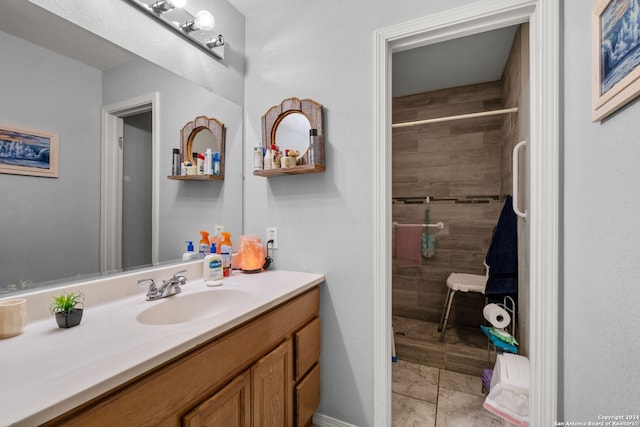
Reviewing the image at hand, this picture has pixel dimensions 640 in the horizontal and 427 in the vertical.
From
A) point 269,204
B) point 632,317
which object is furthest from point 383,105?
point 632,317

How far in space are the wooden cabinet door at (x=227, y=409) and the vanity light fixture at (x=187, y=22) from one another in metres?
1.53

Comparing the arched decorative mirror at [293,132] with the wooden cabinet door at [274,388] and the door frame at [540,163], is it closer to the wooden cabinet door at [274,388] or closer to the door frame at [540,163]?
the door frame at [540,163]

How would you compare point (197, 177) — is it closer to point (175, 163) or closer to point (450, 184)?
point (175, 163)

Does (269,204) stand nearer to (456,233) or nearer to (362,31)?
(362,31)

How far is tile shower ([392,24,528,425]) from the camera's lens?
2457 mm

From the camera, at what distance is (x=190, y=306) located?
46.2 inches

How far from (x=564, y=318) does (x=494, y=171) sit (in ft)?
6.21

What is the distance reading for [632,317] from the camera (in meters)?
0.60

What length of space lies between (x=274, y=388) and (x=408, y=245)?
2.14m

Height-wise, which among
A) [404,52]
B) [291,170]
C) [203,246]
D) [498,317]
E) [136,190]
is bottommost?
[498,317]

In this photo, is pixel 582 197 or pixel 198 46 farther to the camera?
pixel 198 46

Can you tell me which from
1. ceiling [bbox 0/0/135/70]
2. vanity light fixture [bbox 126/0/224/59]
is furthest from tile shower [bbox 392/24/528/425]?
ceiling [bbox 0/0/135/70]

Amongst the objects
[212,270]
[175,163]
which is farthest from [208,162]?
[212,270]

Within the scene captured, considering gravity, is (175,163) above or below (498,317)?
above
